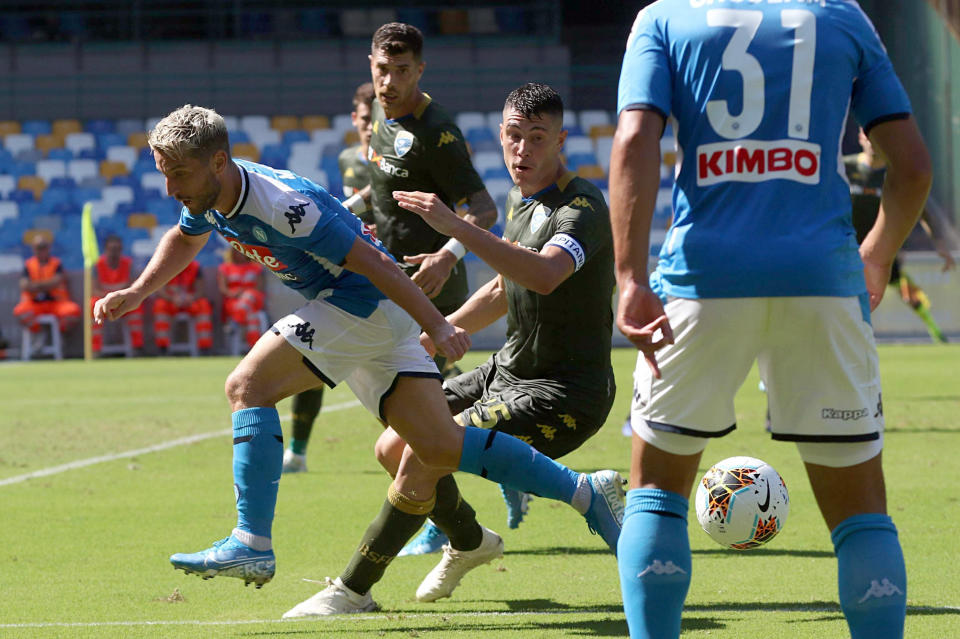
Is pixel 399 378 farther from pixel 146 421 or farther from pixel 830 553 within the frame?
pixel 146 421

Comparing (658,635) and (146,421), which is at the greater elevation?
(658,635)

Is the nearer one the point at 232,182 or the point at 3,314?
the point at 232,182

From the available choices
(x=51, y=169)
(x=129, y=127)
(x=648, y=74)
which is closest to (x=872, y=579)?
(x=648, y=74)

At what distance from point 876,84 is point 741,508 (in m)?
2.17

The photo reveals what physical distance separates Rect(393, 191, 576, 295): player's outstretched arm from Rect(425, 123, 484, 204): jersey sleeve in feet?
7.87

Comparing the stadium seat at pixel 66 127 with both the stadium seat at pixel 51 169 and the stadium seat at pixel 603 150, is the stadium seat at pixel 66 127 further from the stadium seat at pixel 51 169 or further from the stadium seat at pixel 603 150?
the stadium seat at pixel 603 150

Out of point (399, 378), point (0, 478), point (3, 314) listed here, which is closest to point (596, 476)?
point (399, 378)

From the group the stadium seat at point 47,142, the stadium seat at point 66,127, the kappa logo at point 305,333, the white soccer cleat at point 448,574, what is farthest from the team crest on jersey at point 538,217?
the stadium seat at point 66,127

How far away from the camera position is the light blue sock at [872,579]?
3215 millimetres

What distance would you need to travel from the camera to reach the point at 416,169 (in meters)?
6.91

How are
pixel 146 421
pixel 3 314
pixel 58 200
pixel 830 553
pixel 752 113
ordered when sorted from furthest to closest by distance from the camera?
1. pixel 58 200
2. pixel 3 314
3. pixel 146 421
4. pixel 830 553
5. pixel 752 113

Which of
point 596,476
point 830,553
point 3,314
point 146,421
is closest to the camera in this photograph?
point 596,476

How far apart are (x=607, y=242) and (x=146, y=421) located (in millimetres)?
7805

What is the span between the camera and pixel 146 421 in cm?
1199
